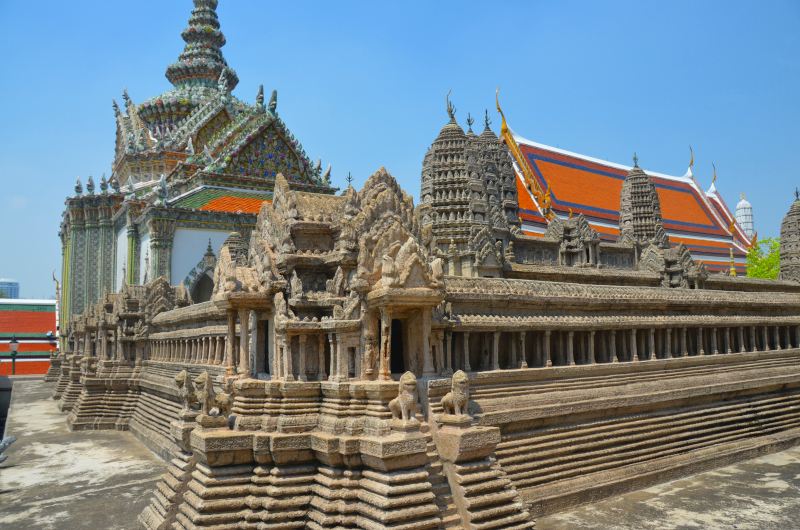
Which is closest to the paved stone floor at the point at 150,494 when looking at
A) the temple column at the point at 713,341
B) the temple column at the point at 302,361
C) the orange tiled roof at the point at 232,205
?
the temple column at the point at 713,341

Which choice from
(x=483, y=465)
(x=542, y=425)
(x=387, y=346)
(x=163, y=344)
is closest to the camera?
(x=483, y=465)

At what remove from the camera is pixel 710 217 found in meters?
54.3

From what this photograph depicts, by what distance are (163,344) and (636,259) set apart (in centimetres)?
2146

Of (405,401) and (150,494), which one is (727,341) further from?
(150,494)

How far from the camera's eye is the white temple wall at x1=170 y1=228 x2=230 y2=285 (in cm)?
2820

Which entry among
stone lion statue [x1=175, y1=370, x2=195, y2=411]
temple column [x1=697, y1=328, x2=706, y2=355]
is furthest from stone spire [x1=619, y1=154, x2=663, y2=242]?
stone lion statue [x1=175, y1=370, x2=195, y2=411]

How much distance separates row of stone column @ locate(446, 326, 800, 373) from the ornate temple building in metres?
0.05

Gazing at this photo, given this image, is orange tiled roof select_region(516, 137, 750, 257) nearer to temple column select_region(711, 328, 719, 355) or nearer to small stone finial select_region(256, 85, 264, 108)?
small stone finial select_region(256, 85, 264, 108)

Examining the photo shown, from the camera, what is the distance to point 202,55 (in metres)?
38.3

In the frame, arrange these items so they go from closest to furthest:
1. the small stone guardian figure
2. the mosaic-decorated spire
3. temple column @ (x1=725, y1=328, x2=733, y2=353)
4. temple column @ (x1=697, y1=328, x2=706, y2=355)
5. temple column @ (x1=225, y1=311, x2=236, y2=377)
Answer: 1. the small stone guardian figure
2. temple column @ (x1=225, y1=311, x2=236, y2=377)
3. temple column @ (x1=697, y1=328, x2=706, y2=355)
4. temple column @ (x1=725, y1=328, x2=733, y2=353)
5. the mosaic-decorated spire

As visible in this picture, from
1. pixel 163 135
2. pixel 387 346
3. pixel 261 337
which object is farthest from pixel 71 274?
pixel 387 346

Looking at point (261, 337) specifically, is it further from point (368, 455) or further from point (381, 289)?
point (368, 455)

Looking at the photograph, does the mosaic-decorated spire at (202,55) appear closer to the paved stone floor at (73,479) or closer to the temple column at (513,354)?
the paved stone floor at (73,479)

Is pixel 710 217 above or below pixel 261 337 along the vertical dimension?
above
